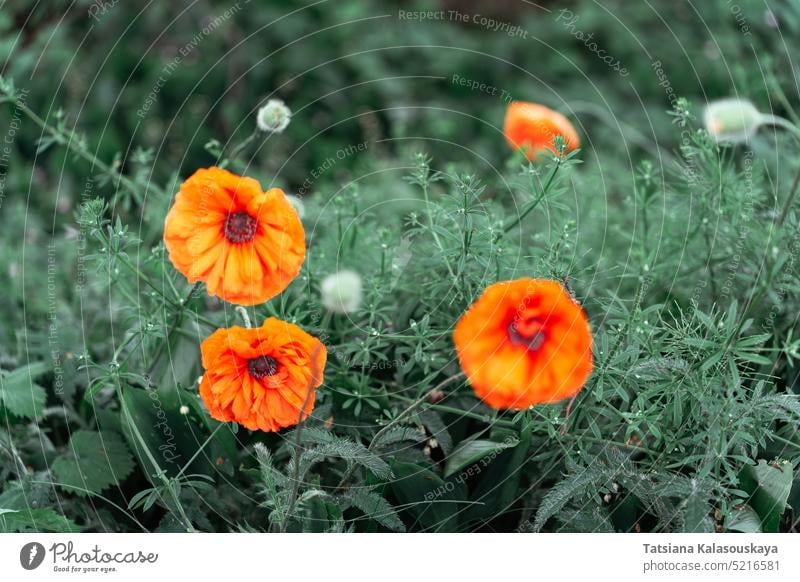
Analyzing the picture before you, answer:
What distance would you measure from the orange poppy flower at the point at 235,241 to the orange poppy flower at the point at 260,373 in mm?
53

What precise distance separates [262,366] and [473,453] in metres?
0.24

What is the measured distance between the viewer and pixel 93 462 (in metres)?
1.05

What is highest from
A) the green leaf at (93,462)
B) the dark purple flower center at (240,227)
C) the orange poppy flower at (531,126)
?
the orange poppy flower at (531,126)

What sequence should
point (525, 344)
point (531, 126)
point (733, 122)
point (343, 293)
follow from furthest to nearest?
1. point (531, 126)
2. point (733, 122)
3. point (343, 293)
4. point (525, 344)

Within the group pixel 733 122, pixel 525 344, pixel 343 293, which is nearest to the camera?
pixel 525 344

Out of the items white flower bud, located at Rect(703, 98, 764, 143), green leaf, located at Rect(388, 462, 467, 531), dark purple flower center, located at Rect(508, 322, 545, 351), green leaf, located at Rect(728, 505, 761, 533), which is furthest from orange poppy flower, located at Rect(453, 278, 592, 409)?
white flower bud, located at Rect(703, 98, 764, 143)

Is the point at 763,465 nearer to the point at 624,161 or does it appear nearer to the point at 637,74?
the point at 624,161

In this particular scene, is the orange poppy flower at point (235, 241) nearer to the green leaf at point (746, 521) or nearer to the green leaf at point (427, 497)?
the green leaf at point (427, 497)

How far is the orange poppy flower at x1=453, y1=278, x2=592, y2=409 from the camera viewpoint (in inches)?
33.7

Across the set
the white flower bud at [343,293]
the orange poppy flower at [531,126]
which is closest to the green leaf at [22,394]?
the white flower bud at [343,293]

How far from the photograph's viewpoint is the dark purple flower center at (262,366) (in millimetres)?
914

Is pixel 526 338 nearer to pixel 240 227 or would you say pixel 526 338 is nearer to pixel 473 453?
pixel 473 453
